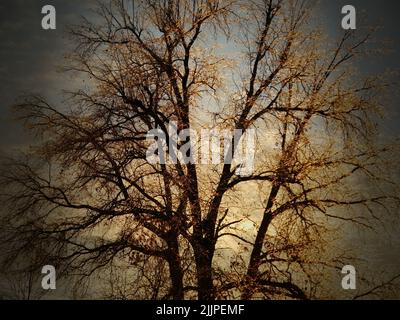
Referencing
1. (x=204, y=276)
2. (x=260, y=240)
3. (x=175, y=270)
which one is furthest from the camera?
(x=260, y=240)

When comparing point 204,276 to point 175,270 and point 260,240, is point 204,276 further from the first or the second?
point 260,240

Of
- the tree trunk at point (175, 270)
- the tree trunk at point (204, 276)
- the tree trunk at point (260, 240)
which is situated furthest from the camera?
the tree trunk at point (260, 240)

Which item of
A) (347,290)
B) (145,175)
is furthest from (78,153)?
(347,290)

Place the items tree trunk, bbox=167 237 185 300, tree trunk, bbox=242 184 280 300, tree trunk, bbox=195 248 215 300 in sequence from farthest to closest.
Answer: tree trunk, bbox=242 184 280 300
tree trunk, bbox=195 248 215 300
tree trunk, bbox=167 237 185 300

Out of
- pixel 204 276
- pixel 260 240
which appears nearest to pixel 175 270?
pixel 204 276

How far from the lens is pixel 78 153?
8.56 m

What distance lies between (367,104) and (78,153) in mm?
6406

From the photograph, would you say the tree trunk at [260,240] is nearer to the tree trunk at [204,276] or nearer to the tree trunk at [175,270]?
the tree trunk at [204,276]

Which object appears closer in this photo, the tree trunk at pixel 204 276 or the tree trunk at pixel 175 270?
the tree trunk at pixel 175 270

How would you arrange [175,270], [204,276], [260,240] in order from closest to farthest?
1. [175,270]
2. [204,276]
3. [260,240]

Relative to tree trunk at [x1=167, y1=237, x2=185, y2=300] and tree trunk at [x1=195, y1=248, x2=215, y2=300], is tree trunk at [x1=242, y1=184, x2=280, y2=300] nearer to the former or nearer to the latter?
tree trunk at [x1=195, y1=248, x2=215, y2=300]

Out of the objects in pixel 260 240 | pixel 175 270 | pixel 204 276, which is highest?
pixel 260 240

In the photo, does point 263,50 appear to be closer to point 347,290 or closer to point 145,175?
point 145,175
